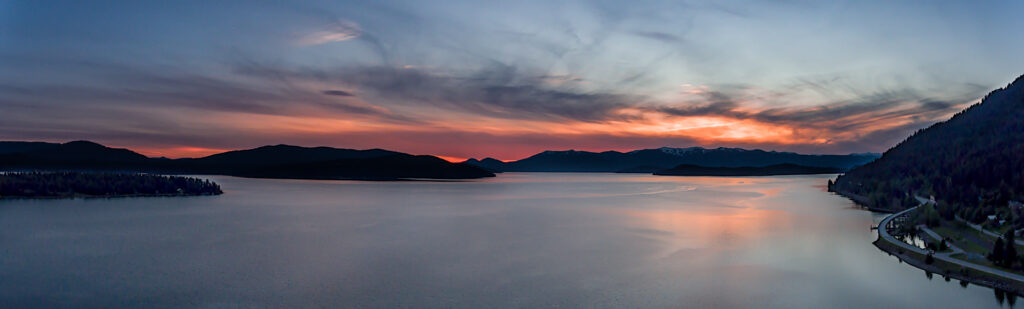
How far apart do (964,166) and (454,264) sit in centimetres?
7812

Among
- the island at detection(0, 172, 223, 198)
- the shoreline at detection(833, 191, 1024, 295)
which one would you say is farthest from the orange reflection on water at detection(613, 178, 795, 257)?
the island at detection(0, 172, 223, 198)

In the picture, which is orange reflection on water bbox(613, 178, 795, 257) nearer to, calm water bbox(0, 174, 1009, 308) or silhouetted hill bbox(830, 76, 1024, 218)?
calm water bbox(0, 174, 1009, 308)

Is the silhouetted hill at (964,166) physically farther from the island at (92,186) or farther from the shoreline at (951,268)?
the island at (92,186)

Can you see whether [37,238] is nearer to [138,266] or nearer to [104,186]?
[138,266]

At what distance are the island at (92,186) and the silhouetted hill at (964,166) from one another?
106941mm

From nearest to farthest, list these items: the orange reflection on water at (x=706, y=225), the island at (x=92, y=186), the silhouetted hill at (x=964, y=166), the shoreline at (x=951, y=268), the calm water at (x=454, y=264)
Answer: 1. the calm water at (x=454, y=264)
2. the shoreline at (x=951, y=268)
3. the orange reflection on water at (x=706, y=225)
4. the silhouetted hill at (x=964, y=166)
5. the island at (x=92, y=186)

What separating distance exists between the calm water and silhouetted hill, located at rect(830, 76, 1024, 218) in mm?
14521

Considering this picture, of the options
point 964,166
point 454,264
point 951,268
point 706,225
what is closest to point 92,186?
point 454,264

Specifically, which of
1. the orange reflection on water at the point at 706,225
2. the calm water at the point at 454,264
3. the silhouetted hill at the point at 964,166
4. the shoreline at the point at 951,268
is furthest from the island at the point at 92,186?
the silhouetted hill at the point at 964,166

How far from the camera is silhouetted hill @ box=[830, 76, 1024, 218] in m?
51.7

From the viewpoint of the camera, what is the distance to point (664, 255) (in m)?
31.6

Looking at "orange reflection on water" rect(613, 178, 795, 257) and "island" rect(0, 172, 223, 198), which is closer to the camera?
"orange reflection on water" rect(613, 178, 795, 257)

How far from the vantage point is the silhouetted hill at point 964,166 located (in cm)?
5169

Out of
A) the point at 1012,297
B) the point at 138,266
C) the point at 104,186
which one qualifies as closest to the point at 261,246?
the point at 138,266
